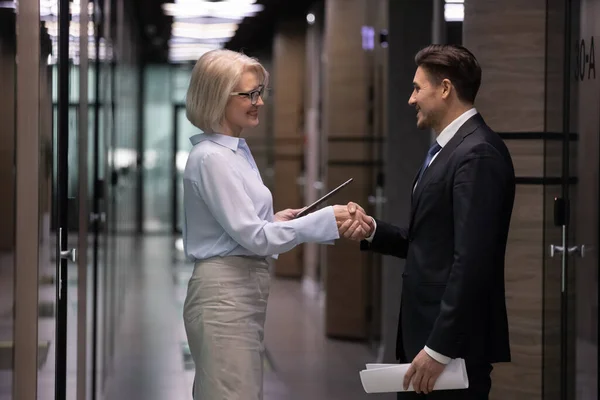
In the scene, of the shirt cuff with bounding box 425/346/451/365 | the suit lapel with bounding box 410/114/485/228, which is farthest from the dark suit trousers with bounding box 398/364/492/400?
the suit lapel with bounding box 410/114/485/228

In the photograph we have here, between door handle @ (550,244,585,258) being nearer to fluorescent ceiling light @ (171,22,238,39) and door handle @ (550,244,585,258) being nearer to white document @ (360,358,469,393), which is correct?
white document @ (360,358,469,393)

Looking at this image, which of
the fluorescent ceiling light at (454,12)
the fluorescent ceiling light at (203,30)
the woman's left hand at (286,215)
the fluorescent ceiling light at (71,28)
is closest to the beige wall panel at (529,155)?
the fluorescent ceiling light at (454,12)

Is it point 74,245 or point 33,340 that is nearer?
point 33,340

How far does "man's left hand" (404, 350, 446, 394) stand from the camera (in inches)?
110

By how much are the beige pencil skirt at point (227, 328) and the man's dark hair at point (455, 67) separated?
0.79 metres

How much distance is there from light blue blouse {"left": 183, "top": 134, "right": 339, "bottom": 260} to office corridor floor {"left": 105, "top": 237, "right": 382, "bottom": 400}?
302 centimetres

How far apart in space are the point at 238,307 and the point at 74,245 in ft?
4.29

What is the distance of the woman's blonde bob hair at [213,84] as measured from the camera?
3.12 meters

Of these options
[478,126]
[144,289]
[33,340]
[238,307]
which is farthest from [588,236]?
[144,289]

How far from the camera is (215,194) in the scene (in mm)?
2984

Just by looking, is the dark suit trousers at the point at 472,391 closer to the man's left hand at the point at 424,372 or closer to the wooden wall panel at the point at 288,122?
the man's left hand at the point at 424,372

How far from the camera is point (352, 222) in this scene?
320cm

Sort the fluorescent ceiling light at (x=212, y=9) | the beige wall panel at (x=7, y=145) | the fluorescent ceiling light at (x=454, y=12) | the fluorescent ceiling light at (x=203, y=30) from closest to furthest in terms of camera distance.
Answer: the beige wall panel at (x=7, y=145) < the fluorescent ceiling light at (x=454, y=12) < the fluorescent ceiling light at (x=212, y=9) < the fluorescent ceiling light at (x=203, y=30)

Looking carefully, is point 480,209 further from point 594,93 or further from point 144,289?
point 144,289
